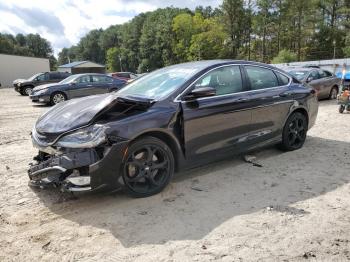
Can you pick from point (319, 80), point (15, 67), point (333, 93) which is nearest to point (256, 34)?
point (15, 67)

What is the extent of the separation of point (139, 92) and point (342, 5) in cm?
6314

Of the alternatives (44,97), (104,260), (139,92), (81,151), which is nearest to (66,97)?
(44,97)

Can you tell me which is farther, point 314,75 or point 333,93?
point 333,93

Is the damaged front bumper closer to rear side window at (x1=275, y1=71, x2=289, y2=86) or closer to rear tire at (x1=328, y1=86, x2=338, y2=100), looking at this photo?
rear side window at (x1=275, y1=71, x2=289, y2=86)

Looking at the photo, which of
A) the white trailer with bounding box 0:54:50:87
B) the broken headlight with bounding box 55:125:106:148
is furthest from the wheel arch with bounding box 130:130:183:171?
the white trailer with bounding box 0:54:50:87

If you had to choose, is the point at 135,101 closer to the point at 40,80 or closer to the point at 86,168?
the point at 86,168

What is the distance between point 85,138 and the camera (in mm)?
3871

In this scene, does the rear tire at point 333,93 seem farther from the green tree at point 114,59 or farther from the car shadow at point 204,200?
the green tree at point 114,59

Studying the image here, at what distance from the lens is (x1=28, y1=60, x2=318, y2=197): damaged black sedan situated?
3.85 m

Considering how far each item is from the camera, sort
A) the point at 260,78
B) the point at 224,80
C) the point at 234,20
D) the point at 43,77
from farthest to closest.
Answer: the point at 234,20 → the point at 43,77 → the point at 260,78 → the point at 224,80

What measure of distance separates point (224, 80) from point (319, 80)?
9.68 meters

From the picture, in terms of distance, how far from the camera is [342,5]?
189ft

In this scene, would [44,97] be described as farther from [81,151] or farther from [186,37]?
[186,37]

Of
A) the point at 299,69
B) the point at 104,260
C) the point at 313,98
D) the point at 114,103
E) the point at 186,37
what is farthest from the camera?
the point at 186,37
